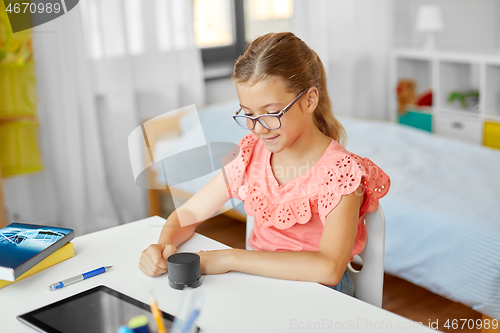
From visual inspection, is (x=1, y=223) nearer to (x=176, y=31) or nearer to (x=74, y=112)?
(x=74, y=112)

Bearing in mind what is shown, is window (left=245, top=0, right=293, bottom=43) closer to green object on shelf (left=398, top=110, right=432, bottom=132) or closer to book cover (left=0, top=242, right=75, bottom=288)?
green object on shelf (left=398, top=110, right=432, bottom=132)

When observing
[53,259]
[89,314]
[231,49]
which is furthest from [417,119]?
[89,314]

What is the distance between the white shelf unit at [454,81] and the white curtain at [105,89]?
1429 millimetres

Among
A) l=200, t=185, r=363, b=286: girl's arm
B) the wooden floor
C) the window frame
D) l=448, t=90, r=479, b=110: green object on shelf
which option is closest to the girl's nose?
l=200, t=185, r=363, b=286: girl's arm

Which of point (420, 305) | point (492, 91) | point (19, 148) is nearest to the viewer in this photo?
point (420, 305)

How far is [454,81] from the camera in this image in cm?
330

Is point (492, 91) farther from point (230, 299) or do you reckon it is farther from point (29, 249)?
point (29, 249)

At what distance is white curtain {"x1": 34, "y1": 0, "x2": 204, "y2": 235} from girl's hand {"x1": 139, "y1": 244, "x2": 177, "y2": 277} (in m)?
1.65

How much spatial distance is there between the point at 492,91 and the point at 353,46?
899 mm

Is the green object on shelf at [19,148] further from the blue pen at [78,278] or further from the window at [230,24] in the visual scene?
the blue pen at [78,278]

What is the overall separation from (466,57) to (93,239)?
255cm

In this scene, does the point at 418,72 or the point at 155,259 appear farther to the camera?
the point at 418,72

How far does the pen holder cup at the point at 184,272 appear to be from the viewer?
0.93 metres

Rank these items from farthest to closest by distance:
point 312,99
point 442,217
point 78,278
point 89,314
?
point 442,217 < point 312,99 < point 78,278 < point 89,314
